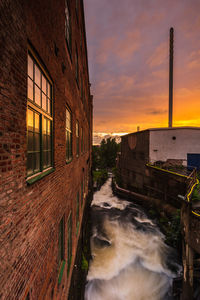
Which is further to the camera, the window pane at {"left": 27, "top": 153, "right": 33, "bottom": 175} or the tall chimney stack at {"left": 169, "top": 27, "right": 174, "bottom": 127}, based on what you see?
the tall chimney stack at {"left": 169, "top": 27, "right": 174, "bottom": 127}

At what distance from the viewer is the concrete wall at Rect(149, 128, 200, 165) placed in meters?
17.0

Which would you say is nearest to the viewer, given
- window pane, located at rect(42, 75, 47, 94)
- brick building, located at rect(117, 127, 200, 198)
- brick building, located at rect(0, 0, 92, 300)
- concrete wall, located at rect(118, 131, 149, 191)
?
brick building, located at rect(0, 0, 92, 300)

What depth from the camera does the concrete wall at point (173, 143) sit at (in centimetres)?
1697

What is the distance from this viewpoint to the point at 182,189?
12.9 m

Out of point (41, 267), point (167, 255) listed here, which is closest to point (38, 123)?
point (41, 267)

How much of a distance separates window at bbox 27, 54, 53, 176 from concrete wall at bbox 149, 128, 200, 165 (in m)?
16.6

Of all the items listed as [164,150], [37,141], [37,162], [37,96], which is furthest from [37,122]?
[164,150]

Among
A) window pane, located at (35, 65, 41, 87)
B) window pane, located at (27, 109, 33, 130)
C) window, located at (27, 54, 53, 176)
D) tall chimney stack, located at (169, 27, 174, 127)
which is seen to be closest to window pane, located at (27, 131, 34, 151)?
window, located at (27, 54, 53, 176)

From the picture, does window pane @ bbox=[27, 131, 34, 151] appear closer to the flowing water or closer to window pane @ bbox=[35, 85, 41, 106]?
window pane @ bbox=[35, 85, 41, 106]

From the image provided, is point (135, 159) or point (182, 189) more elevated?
point (135, 159)

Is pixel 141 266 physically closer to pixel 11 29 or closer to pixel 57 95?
pixel 57 95

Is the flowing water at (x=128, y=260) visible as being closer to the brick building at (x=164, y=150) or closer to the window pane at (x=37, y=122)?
the brick building at (x=164, y=150)

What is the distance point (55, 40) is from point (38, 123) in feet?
7.00

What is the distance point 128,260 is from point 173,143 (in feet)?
45.4
